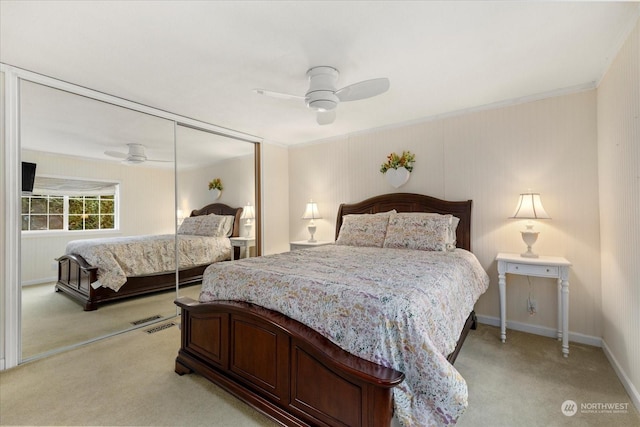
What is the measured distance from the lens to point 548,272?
266cm

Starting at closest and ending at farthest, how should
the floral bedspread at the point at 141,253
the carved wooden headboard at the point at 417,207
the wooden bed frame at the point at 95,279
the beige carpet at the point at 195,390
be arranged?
the beige carpet at the point at 195,390 → the wooden bed frame at the point at 95,279 → the floral bedspread at the point at 141,253 → the carved wooden headboard at the point at 417,207

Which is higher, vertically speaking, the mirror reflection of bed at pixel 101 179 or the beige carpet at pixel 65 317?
the mirror reflection of bed at pixel 101 179

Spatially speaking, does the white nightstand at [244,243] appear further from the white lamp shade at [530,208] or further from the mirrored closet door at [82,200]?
the white lamp shade at [530,208]

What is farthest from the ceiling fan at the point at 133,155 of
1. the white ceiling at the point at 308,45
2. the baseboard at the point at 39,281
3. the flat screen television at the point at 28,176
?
the baseboard at the point at 39,281

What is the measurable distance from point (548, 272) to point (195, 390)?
10.3 feet

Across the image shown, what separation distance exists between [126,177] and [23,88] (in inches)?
42.5

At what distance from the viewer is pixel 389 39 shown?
6.84ft

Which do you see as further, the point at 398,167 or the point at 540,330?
the point at 398,167

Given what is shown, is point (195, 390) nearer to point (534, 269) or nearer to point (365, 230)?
point (365, 230)

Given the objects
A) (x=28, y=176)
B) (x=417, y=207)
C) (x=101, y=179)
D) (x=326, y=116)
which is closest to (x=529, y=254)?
(x=417, y=207)

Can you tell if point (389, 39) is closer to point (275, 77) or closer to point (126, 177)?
point (275, 77)

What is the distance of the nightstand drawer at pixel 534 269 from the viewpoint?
265 centimetres

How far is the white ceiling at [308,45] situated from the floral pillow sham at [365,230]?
4.65 ft

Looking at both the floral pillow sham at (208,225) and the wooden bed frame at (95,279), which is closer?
the wooden bed frame at (95,279)
